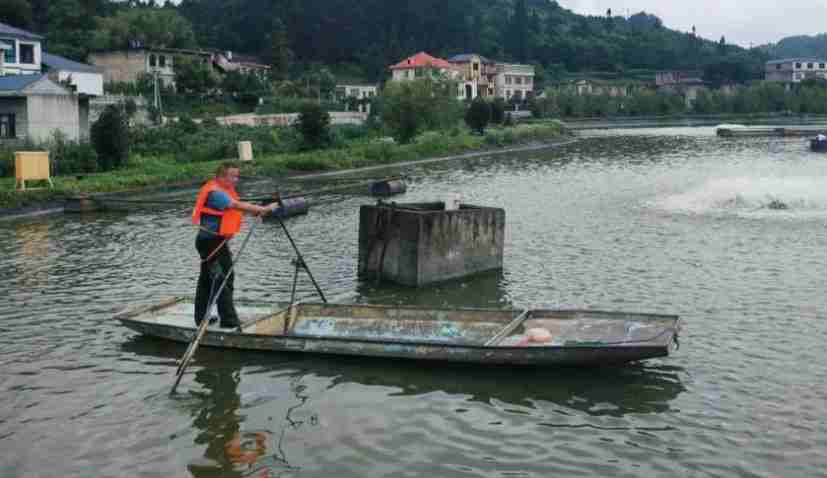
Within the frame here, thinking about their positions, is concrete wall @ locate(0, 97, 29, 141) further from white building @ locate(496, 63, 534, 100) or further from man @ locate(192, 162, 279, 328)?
white building @ locate(496, 63, 534, 100)

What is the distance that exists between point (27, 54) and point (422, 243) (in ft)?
161

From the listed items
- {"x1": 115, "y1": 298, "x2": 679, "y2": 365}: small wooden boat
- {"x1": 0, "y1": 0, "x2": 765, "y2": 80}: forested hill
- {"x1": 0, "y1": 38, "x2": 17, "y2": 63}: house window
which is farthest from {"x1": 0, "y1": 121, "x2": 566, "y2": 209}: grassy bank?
{"x1": 0, "y1": 0, "x2": 765, "y2": 80}: forested hill

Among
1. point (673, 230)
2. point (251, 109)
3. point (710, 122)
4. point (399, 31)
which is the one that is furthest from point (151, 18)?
point (673, 230)

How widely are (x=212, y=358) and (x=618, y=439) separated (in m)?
5.51

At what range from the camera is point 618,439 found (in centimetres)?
885

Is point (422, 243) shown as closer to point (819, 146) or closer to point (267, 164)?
point (267, 164)

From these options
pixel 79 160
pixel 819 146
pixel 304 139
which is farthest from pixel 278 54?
pixel 79 160

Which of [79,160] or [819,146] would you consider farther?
[819,146]

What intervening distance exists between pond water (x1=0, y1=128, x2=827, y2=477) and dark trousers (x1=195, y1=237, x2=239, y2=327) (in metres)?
0.55

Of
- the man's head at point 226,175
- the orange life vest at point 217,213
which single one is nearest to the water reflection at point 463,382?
the orange life vest at point 217,213

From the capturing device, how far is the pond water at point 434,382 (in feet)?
27.8

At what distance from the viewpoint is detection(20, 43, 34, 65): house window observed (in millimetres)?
55750

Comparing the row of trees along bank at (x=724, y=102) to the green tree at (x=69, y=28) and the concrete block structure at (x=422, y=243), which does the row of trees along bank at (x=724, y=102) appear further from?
the concrete block structure at (x=422, y=243)

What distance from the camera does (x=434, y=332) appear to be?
1211cm
